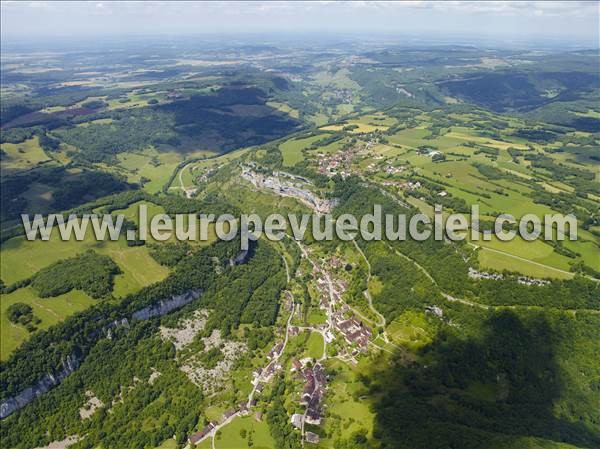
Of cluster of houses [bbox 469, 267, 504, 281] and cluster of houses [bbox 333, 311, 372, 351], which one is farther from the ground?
cluster of houses [bbox 469, 267, 504, 281]

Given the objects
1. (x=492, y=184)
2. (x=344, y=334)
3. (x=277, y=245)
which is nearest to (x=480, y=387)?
(x=344, y=334)

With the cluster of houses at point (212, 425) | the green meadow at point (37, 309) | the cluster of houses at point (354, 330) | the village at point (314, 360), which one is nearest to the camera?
the cluster of houses at point (212, 425)

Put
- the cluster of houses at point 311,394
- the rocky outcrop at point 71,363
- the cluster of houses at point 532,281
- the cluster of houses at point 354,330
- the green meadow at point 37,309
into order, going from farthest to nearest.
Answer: the cluster of houses at point 532,281
the cluster of houses at point 354,330
the green meadow at point 37,309
the rocky outcrop at point 71,363
the cluster of houses at point 311,394

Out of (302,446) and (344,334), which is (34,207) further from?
(302,446)

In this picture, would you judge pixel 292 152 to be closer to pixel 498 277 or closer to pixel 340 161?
pixel 340 161

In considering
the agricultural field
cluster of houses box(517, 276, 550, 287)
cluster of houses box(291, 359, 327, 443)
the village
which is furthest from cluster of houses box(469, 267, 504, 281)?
cluster of houses box(291, 359, 327, 443)

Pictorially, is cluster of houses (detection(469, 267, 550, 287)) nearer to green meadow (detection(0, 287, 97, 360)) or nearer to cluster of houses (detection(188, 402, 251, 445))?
cluster of houses (detection(188, 402, 251, 445))

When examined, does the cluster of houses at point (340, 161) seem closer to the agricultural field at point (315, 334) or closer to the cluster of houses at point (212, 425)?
the agricultural field at point (315, 334)

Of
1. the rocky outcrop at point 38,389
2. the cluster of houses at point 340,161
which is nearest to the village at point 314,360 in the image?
the rocky outcrop at point 38,389
